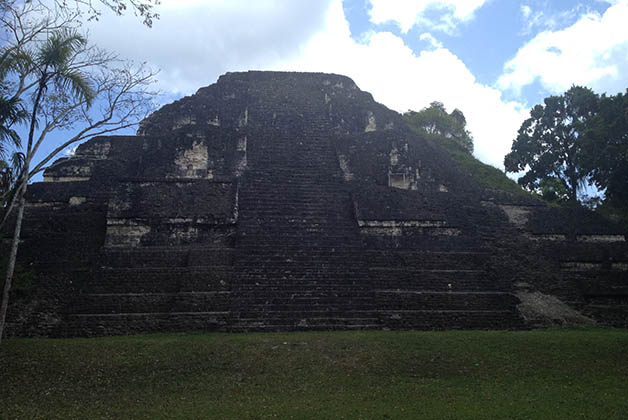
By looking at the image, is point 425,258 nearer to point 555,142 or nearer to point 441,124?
point 555,142

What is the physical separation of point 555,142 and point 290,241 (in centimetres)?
1437

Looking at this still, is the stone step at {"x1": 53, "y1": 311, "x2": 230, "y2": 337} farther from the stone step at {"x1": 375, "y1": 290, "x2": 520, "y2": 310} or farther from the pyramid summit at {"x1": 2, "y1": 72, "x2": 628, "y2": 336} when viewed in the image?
the stone step at {"x1": 375, "y1": 290, "x2": 520, "y2": 310}

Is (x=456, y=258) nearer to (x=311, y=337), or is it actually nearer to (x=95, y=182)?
(x=311, y=337)

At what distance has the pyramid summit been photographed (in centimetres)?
964

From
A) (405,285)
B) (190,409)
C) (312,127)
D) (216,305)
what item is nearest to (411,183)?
(312,127)

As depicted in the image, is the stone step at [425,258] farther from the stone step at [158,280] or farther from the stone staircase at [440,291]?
the stone step at [158,280]

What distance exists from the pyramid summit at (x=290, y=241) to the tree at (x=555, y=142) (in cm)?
421

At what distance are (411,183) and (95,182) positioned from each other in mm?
9899

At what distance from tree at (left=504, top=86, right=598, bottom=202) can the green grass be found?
13.1 m

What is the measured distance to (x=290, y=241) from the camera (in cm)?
1177

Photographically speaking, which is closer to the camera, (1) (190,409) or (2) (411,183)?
(1) (190,409)

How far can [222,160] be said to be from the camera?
15.3m

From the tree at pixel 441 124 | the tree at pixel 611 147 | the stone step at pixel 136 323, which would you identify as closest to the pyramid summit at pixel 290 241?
the stone step at pixel 136 323

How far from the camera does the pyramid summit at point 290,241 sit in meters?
9.64
